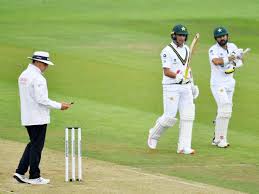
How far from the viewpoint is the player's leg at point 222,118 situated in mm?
17891

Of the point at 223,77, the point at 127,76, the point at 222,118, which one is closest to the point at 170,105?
the point at 222,118

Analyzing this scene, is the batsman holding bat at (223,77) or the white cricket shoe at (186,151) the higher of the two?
the batsman holding bat at (223,77)

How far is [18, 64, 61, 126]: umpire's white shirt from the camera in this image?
14062 mm

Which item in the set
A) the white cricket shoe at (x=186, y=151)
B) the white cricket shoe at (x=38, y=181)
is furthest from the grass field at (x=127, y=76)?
the white cricket shoe at (x=38, y=181)

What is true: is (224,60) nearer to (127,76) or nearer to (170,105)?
(170,105)

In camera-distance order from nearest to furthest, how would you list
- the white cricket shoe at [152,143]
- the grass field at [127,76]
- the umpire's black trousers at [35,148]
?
the umpire's black trousers at [35,148] < the grass field at [127,76] < the white cricket shoe at [152,143]

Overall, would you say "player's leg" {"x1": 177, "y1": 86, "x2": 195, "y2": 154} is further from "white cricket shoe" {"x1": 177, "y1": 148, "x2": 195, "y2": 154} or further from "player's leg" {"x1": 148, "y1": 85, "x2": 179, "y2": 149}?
"player's leg" {"x1": 148, "y1": 85, "x2": 179, "y2": 149}

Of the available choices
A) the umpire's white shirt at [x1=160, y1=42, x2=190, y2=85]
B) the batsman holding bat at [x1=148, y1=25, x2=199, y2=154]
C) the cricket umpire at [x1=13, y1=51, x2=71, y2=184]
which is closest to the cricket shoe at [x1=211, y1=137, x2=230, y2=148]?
the batsman holding bat at [x1=148, y1=25, x2=199, y2=154]

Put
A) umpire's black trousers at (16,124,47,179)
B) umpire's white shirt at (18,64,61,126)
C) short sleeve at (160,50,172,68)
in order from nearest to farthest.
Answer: umpire's white shirt at (18,64,61,126), umpire's black trousers at (16,124,47,179), short sleeve at (160,50,172,68)

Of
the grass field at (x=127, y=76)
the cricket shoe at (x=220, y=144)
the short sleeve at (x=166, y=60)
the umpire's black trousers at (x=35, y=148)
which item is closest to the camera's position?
the umpire's black trousers at (x=35, y=148)

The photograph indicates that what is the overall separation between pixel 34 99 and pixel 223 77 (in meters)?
5.09

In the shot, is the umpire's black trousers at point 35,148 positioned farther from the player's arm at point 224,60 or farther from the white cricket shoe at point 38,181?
the player's arm at point 224,60

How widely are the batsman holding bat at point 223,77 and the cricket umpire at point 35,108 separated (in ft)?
15.4

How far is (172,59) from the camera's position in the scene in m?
17.0
